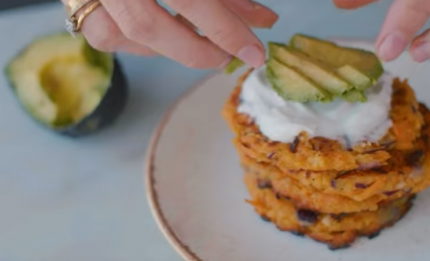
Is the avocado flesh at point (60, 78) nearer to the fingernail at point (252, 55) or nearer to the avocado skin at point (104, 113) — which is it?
the avocado skin at point (104, 113)

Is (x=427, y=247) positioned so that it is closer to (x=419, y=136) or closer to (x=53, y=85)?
(x=419, y=136)

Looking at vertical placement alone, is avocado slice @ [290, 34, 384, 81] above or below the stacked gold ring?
above

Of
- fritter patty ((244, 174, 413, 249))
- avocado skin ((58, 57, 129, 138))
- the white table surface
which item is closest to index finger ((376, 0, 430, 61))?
fritter patty ((244, 174, 413, 249))

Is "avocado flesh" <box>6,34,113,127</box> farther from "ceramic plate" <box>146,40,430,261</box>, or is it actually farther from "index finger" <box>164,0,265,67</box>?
"index finger" <box>164,0,265,67</box>

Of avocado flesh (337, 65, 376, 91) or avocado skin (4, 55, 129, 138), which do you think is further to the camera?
avocado skin (4, 55, 129, 138)

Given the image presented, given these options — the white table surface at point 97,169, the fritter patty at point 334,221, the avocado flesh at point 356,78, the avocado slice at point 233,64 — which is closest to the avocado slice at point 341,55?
the avocado flesh at point 356,78

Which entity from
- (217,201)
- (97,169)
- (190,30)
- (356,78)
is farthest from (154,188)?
(356,78)
